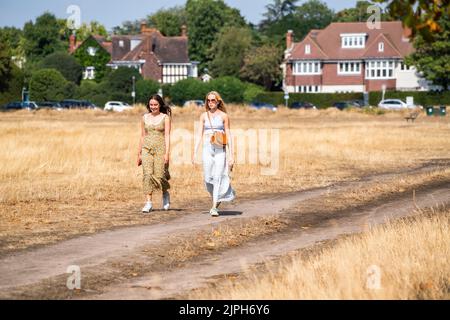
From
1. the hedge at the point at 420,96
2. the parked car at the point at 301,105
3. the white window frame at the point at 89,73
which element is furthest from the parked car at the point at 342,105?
the white window frame at the point at 89,73

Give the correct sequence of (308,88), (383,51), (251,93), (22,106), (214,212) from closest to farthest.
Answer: (214,212)
(22,106)
(251,93)
(383,51)
(308,88)

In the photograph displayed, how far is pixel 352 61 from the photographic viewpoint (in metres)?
120

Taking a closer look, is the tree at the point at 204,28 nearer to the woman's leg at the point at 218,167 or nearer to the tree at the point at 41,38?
the tree at the point at 41,38

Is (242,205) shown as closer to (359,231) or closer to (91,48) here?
(359,231)

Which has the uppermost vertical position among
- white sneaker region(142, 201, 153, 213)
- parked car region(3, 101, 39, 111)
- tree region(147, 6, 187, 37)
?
tree region(147, 6, 187, 37)

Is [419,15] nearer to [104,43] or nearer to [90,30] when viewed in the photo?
[104,43]

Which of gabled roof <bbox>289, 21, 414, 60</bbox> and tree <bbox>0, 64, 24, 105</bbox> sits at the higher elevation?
gabled roof <bbox>289, 21, 414, 60</bbox>

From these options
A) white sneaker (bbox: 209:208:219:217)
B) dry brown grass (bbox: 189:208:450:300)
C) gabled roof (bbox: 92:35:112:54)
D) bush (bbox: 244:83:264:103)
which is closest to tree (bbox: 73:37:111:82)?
gabled roof (bbox: 92:35:112:54)

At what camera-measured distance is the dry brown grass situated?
9.35m

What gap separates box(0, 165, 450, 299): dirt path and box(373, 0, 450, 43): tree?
3342mm

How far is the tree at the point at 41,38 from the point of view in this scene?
511 feet

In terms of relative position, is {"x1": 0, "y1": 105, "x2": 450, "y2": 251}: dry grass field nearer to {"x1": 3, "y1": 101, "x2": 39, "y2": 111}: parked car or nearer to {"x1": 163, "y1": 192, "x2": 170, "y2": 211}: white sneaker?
{"x1": 163, "y1": 192, "x2": 170, "y2": 211}: white sneaker

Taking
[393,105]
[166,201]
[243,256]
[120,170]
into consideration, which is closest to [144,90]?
[393,105]

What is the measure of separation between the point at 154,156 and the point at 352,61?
342 ft
